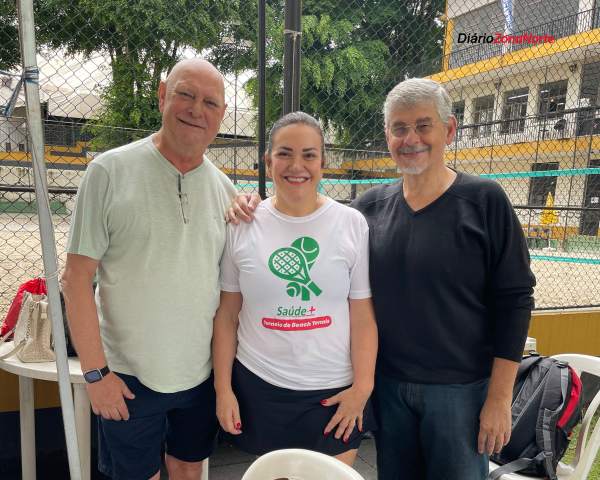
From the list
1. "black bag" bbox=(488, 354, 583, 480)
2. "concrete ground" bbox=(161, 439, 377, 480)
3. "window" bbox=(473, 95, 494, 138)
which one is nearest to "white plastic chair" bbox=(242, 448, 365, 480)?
"black bag" bbox=(488, 354, 583, 480)

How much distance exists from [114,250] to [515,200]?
1469cm

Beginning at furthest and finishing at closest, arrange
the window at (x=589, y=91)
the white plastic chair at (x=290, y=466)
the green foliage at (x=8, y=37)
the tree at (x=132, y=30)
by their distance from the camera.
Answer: the window at (x=589, y=91), the tree at (x=132, y=30), the green foliage at (x=8, y=37), the white plastic chair at (x=290, y=466)

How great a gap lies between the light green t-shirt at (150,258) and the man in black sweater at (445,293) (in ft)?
0.63

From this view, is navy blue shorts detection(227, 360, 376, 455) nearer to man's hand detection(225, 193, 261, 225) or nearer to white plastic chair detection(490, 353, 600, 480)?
man's hand detection(225, 193, 261, 225)

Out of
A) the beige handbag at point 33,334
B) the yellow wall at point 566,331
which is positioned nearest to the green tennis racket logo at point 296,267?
the beige handbag at point 33,334

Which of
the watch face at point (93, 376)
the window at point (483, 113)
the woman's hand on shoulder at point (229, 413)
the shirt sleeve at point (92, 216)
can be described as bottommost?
the woman's hand on shoulder at point (229, 413)

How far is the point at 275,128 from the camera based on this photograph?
1427 mm

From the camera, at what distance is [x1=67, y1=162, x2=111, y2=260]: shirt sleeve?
1.33m

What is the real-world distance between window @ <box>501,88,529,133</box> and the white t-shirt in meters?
14.7

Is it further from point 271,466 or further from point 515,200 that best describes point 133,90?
point 515,200

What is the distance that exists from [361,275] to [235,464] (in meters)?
1.72

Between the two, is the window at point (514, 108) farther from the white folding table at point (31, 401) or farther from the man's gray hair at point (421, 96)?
the white folding table at point (31, 401)

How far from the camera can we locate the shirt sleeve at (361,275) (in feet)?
4.66

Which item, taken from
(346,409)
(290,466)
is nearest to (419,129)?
(346,409)
